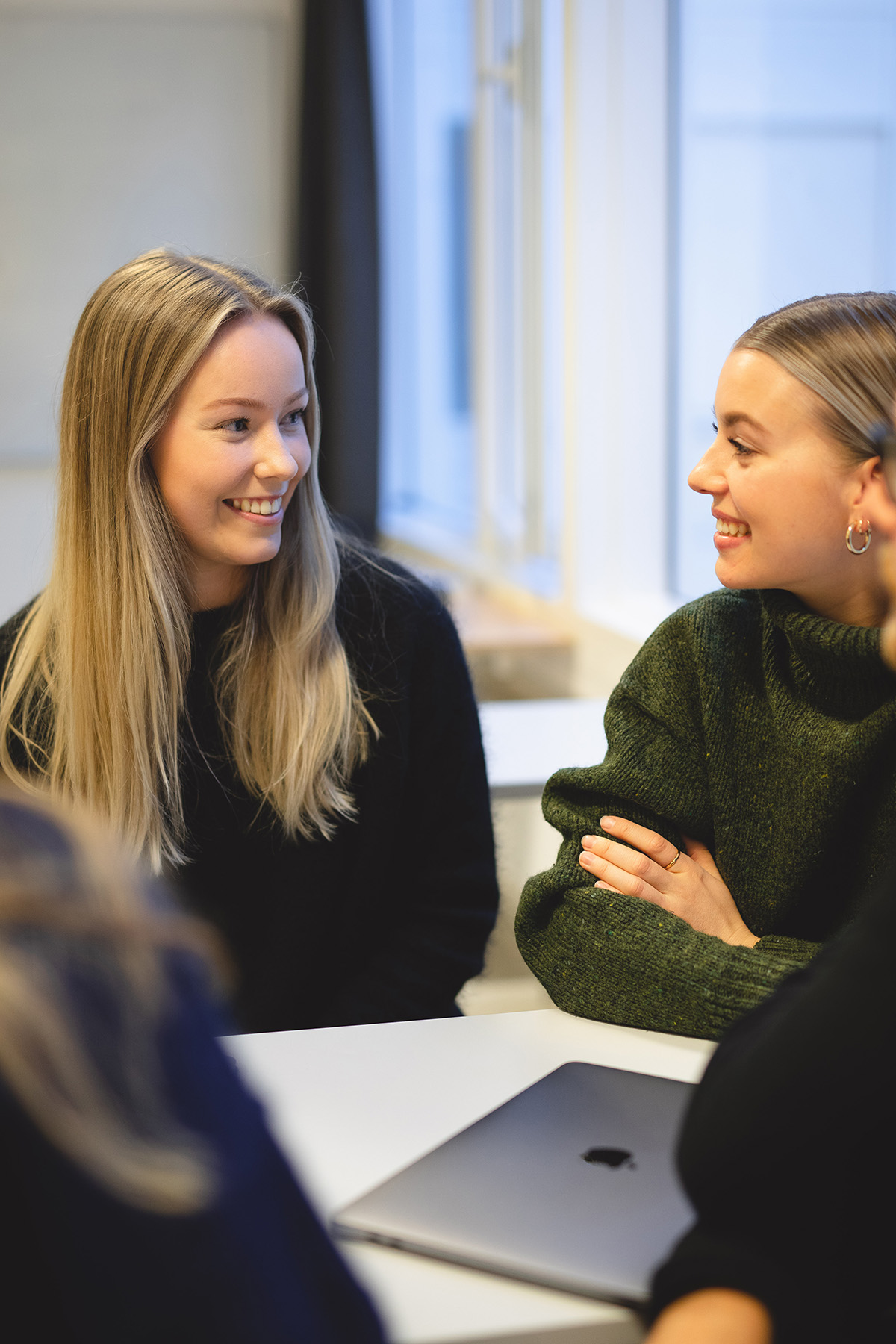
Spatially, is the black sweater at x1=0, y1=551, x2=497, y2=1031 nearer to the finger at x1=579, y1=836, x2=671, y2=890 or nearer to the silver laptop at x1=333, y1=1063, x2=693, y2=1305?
the finger at x1=579, y1=836, x2=671, y2=890

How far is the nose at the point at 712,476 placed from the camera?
126cm

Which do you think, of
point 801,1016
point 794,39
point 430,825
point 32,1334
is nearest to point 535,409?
point 794,39

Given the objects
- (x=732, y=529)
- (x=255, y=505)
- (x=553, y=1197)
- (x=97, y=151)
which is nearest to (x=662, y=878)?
(x=732, y=529)

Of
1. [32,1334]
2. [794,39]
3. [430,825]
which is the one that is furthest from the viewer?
[794,39]

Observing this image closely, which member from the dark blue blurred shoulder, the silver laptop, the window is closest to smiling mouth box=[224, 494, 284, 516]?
the dark blue blurred shoulder

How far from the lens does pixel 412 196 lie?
15.1ft

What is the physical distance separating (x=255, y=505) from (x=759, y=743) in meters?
0.59

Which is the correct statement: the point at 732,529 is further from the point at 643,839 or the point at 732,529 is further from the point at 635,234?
the point at 635,234

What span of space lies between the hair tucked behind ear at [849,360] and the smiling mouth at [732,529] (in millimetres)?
119

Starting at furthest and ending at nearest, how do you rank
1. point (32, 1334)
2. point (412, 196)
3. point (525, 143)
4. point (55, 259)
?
point (412, 196), point (55, 259), point (525, 143), point (32, 1334)

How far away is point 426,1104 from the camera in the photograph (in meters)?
0.99

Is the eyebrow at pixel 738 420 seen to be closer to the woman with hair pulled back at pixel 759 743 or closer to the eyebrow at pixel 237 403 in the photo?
the woman with hair pulled back at pixel 759 743

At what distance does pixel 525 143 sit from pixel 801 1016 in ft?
9.99

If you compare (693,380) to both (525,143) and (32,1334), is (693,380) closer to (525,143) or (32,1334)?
(525,143)
